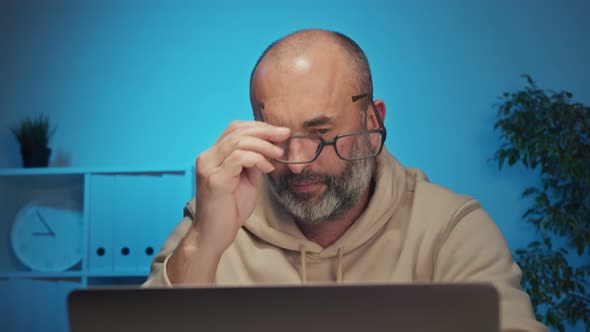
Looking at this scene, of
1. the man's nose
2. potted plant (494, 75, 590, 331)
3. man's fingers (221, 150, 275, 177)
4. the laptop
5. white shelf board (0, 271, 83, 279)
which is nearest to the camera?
the laptop

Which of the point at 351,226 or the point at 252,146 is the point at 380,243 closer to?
the point at 351,226

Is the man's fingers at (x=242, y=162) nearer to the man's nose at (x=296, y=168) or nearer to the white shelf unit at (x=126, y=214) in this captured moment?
the man's nose at (x=296, y=168)

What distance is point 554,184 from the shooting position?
302 cm

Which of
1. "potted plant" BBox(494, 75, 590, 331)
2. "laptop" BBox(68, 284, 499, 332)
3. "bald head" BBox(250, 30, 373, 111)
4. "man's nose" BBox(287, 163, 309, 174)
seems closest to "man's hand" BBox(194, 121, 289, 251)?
"man's nose" BBox(287, 163, 309, 174)

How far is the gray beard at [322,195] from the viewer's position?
1.36 m

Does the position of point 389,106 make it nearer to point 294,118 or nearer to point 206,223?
point 294,118

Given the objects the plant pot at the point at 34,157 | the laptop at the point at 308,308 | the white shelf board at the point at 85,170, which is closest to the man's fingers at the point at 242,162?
the laptop at the point at 308,308

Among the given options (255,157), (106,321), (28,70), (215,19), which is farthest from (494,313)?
(28,70)

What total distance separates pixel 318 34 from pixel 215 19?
211cm

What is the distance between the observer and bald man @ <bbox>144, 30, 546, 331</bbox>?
4.00 feet

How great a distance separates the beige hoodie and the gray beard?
1.9 inches

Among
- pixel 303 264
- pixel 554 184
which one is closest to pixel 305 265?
pixel 303 264

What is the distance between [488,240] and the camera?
4.22 feet

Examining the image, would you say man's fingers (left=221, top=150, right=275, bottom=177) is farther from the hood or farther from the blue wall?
the blue wall
